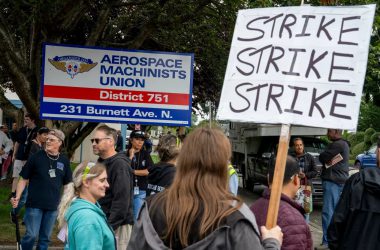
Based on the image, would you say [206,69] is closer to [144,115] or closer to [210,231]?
[144,115]

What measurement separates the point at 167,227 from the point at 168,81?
22.8 feet

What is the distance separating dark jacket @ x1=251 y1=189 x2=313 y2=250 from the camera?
3.44m

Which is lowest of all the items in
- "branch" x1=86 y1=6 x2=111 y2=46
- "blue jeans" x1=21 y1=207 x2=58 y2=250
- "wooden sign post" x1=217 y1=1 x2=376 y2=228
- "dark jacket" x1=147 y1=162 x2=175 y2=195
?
"blue jeans" x1=21 y1=207 x2=58 y2=250

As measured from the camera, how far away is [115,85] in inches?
367

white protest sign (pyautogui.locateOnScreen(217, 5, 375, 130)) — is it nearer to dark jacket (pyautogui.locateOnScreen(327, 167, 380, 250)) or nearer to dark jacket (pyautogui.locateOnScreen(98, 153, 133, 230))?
dark jacket (pyautogui.locateOnScreen(327, 167, 380, 250))

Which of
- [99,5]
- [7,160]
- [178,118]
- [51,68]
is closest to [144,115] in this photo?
[178,118]

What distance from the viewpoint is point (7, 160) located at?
51.4 feet

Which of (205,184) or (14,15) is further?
(14,15)

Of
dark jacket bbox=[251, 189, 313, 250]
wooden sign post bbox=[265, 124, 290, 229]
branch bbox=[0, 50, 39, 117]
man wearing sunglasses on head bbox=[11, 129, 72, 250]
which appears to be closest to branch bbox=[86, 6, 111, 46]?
branch bbox=[0, 50, 39, 117]

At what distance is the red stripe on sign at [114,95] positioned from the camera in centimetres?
912

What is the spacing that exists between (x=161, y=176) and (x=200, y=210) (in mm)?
3246

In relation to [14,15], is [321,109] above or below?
below

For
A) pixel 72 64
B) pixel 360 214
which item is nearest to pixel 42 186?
pixel 72 64

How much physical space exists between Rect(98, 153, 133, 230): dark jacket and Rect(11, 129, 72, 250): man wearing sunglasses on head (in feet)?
5.42
